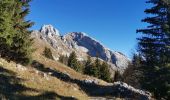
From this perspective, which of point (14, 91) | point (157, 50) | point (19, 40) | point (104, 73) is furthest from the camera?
point (104, 73)

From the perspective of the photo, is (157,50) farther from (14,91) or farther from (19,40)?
(19,40)

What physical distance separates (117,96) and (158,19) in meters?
11.1

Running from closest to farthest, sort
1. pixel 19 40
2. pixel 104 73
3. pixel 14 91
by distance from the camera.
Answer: pixel 14 91 < pixel 19 40 < pixel 104 73

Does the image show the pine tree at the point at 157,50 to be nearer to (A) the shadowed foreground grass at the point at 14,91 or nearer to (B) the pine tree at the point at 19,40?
(A) the shadowed foreground grass at the point at 14,91

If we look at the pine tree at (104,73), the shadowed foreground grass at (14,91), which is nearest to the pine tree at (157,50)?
the shadowed foreground grass at (14,91)

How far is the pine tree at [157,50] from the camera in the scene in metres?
23.8

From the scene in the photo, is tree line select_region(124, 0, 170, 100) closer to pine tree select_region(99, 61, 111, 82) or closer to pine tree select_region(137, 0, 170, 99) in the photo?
pine tree select_region(137, 0, 170, 99)

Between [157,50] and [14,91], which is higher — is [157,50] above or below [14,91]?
above

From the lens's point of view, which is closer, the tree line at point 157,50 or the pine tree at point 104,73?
the tree line at point 157,50

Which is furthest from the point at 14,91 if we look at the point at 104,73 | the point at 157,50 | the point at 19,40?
the point at 104,73

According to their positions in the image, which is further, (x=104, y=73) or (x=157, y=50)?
(x=104, y=73)

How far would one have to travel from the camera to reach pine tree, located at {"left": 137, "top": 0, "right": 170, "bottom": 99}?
2380 centimetres

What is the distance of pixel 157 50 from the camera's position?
24.7 m

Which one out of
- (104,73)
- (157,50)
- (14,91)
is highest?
(104,73)
